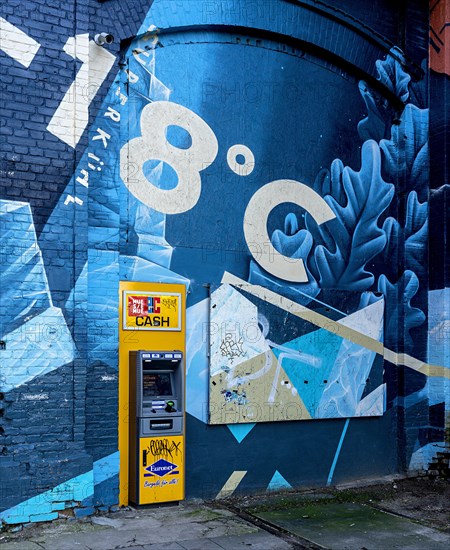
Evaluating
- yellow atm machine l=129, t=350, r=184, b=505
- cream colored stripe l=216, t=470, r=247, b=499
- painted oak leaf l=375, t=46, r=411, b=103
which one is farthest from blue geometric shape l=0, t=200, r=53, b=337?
painted oak leaf l=375, t=46, r=411, b=103

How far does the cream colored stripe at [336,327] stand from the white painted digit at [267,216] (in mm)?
291

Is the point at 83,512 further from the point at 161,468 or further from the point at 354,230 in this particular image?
the point at 354,230

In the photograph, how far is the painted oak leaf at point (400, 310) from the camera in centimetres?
961

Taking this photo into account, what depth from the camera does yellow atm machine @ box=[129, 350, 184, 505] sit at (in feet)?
24.3

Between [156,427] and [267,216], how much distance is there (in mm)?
2839

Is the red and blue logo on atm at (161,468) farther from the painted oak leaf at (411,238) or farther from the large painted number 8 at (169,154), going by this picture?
the painted oak leaf at (411,238)

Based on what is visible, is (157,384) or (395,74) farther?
(395,74)

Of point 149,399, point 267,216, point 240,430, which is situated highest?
point 267,216

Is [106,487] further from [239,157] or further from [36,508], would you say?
[239,157]

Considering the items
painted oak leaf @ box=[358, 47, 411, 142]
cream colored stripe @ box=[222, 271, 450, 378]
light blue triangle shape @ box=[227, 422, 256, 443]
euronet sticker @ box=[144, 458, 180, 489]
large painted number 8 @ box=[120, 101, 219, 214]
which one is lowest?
euronet sticker @ box=[144, 458, 180, 489]

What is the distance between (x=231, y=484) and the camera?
8.27m

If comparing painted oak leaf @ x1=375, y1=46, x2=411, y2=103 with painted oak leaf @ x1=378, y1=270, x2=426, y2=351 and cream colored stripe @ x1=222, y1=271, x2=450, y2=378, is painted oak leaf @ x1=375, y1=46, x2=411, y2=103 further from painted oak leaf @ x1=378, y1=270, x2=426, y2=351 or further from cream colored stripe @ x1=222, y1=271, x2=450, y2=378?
cream colored stripe @ x1=222, y1=271, x2=450, y2=378

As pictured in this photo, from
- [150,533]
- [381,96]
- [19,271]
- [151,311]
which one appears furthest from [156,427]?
[381,96]

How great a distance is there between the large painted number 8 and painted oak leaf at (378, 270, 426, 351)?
118 inches
